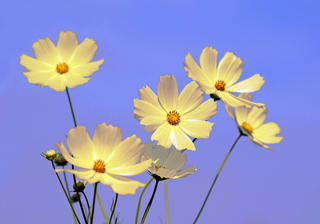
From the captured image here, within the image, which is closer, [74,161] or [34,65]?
[74,161]

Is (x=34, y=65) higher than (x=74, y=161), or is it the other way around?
(x=34, y=65)

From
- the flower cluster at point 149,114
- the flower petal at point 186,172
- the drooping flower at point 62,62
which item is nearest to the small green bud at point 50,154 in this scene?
the flower cluster at point 149,114

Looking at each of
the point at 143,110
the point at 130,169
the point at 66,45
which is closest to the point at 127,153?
the point at 130,169

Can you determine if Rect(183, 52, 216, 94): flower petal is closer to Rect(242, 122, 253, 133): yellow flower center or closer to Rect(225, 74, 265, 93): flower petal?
Rect(225, 74, 265, 93): flower petal

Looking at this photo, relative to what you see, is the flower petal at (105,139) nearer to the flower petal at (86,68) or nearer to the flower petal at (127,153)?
the flower petal at (127,153)

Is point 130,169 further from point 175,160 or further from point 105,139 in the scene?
point 175,160

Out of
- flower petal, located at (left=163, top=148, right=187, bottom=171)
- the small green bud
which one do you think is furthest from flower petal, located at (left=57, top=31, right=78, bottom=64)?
flower petal, located at (left=163, top=148, right=187, bottom=171)
